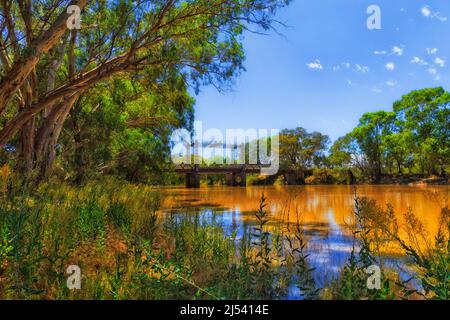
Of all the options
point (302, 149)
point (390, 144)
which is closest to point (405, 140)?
point (390, 144)

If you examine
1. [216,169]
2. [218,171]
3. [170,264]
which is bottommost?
[170,264]

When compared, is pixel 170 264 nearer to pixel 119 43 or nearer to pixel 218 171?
pixel 119 43

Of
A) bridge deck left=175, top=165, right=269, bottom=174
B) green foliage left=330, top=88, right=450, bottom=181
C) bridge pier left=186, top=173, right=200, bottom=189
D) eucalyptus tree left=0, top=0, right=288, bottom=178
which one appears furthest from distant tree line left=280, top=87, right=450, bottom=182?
eucalyptus tree left=0, top=0, right=288, bottom=178

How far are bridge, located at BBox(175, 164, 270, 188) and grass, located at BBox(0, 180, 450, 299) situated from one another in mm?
31414

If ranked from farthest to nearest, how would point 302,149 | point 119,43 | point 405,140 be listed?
point 302,149
point 405,140
point 119,43

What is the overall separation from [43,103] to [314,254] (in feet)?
18.5

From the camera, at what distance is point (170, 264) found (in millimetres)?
2945

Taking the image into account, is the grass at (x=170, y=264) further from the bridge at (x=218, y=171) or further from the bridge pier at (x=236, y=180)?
the bridge pier at (x=236, y=180)

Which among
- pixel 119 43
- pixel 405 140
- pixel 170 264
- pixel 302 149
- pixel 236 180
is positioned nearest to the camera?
pixel 170 264

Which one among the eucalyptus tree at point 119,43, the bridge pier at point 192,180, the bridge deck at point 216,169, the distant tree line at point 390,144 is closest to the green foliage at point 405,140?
the distant tree line at point 390,144

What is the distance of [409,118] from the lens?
125 ft

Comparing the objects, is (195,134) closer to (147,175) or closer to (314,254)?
(147,175)

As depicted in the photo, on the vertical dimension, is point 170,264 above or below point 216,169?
below

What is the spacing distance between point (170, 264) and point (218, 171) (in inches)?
1450
